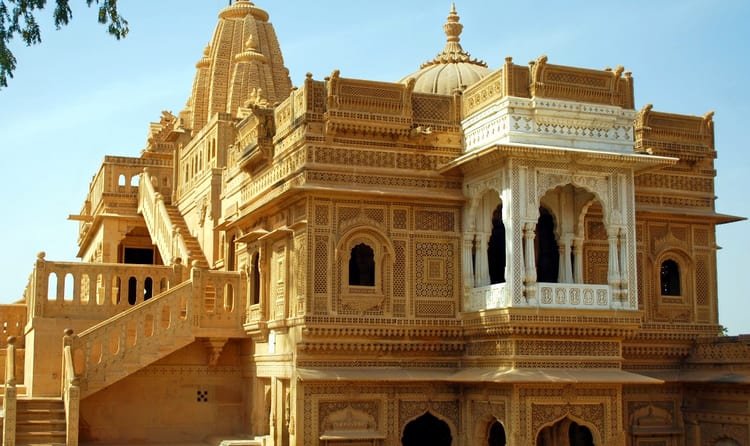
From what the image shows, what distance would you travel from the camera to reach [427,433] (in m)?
21.6

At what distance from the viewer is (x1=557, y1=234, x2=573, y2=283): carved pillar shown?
1993cm

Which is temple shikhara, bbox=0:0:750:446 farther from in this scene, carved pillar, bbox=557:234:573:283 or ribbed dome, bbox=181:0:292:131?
ribbed dome, bbox=181:0:292:131

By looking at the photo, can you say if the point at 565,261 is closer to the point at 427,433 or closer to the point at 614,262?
the point at 614,262

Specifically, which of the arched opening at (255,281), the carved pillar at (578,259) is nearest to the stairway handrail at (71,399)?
the arched opening at (255,281)

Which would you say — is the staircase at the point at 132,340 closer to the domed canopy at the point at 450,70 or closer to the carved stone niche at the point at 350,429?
the carved stone niche at the point at 350,429

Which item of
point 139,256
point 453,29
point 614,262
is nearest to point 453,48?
point 453,29

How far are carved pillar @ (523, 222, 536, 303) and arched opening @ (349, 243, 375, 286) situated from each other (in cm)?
291

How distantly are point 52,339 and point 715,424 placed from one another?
13279mm

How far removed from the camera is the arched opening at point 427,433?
2145cm

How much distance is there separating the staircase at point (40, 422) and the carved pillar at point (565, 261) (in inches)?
374

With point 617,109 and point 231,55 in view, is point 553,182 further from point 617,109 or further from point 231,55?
point 231,55

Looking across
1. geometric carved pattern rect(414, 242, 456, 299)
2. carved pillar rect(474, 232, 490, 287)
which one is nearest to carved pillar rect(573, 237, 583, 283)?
carved pillar rect(474, 232, 490, 287)

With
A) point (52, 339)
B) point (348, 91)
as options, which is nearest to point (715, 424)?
point (348, 91)

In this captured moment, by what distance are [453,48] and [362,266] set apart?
6531 mm
